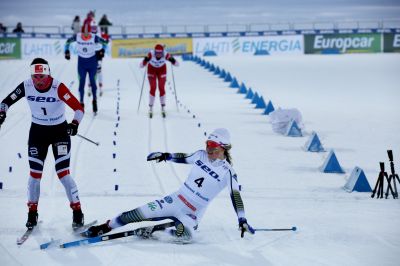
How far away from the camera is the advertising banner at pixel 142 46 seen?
37.4 m

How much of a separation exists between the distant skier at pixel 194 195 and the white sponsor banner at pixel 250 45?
103 feet

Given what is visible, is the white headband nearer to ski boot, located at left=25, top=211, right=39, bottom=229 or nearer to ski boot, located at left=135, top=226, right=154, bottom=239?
ski boot, located at left=25, top=211, right=39, bottom=229

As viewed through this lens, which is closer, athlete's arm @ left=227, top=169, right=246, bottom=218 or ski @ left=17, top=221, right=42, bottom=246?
athlete's arm @ left=227, top=169, right=246, bottom=218

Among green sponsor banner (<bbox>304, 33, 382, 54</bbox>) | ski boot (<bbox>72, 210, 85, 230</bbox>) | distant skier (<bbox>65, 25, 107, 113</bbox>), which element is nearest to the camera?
ski boot (<bbox>72, 210, 85, 230</bbox>)

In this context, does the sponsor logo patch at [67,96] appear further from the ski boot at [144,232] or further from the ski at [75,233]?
the ski boot at [144,232]

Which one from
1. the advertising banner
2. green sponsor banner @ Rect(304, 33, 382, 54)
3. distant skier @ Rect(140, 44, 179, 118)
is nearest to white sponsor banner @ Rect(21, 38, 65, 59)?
the advertising banner

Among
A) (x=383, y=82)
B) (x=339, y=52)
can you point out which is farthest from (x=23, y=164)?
(x=339, y=52)

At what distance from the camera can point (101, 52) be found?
58.9ft

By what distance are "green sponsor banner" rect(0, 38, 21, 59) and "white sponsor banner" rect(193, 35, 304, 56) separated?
9.27m

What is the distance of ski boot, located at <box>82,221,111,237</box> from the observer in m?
7.60

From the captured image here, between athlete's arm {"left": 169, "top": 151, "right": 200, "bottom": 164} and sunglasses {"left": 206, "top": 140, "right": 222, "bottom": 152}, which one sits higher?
sunglasses {"left": 206, "top": 140, "right": 222, "bottom": 152}

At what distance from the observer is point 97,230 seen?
761cm

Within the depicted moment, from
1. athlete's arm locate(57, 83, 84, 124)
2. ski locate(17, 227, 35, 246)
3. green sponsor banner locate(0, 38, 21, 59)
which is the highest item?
green sponsor banner locate(0, 38, 21, 59)

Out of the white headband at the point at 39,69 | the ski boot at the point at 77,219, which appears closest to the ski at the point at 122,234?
the ski boot at the point at 77,219
